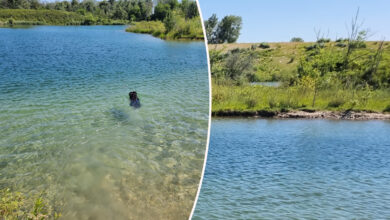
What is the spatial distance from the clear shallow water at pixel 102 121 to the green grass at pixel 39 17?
0.12ft

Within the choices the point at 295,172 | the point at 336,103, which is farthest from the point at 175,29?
the point at 336,103

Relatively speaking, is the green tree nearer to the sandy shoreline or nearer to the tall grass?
the sandy shoreline

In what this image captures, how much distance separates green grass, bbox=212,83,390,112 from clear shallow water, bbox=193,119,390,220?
1738mm

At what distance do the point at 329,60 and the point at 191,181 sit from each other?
19182mm

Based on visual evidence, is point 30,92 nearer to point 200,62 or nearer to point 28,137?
point 28,137

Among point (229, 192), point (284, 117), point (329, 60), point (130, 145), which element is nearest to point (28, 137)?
point (130, 145)

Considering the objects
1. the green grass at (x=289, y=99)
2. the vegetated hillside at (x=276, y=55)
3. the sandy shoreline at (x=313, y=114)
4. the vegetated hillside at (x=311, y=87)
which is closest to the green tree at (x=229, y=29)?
the vegetated hillside at (x=276, y=55)

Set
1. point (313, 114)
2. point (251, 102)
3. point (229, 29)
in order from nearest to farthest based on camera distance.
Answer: point (313, 114) → point (251, 102) → point (229, 29)

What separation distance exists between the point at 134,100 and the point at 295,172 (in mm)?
7067

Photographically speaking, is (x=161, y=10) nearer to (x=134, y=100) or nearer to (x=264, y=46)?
(x=134, y=100)

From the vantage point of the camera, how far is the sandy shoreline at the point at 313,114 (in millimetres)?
13797

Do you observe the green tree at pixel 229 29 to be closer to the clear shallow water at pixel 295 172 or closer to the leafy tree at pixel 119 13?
the clear shallow water at pixel 295 172

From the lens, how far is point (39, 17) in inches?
62.2

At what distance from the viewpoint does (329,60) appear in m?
19.3
